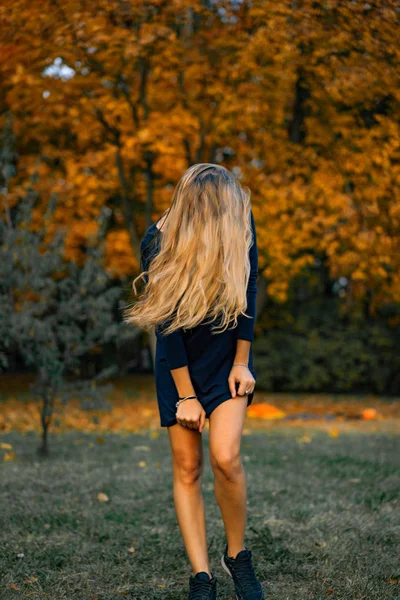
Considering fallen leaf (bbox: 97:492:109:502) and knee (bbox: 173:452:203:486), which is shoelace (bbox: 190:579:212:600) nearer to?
knee (bbox: 173:452:203:486)

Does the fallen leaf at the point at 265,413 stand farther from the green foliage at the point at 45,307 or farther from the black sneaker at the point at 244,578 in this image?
the black sneaker at the point at 244,578

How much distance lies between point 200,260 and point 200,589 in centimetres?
135

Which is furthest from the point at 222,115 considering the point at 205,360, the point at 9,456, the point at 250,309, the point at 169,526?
the point at 205,360

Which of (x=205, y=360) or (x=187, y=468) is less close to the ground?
(x=205, y=360)

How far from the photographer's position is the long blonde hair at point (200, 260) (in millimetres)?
2881

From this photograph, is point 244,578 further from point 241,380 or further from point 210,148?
point 210,148

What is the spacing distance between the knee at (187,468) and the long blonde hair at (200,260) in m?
0.56

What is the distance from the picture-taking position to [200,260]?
2914 mm

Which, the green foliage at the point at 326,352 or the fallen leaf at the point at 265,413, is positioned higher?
the fallen leaf at the point at 265,413

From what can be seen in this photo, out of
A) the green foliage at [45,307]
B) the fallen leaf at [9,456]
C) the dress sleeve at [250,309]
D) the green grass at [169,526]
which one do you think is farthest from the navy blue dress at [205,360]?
the fallen leaf at [9,456]

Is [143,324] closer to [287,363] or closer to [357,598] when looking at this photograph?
[357,598]

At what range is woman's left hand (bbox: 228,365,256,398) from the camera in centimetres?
294

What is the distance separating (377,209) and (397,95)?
2.97 m

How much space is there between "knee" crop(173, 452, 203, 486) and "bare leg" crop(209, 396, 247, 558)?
0.31ft
